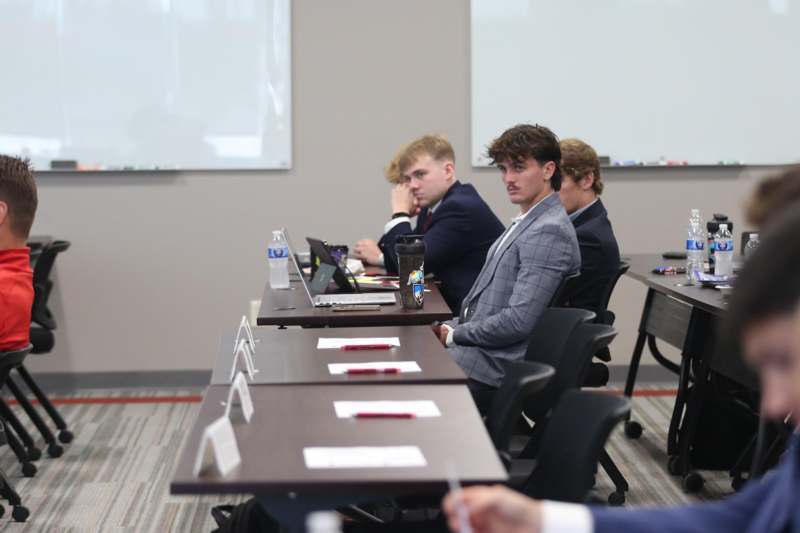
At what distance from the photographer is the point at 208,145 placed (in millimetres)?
6035

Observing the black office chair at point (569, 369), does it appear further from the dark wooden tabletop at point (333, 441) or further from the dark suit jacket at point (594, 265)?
the dark suit jacket at point (594, 265)

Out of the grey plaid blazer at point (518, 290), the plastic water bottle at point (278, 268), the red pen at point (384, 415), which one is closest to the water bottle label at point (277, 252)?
the plastic water bottle at point (278, 268)

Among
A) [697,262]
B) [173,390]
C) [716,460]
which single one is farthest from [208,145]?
[716,460]

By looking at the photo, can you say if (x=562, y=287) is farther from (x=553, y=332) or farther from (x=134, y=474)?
(x=134, y=474)

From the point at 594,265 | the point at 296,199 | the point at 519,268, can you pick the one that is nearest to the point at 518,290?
the point at 519,268

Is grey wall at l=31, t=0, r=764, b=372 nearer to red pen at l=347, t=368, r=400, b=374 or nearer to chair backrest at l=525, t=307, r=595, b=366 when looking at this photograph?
chair backrest at l=525, t=307, r=595, b=366

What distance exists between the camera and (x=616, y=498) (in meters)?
4.09

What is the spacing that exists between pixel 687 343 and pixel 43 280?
2996mm

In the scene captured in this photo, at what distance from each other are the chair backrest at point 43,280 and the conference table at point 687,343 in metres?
2.73

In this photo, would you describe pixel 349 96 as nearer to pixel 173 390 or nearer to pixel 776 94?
pixel 173 390

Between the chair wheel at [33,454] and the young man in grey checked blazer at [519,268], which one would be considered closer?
the young man in grey checked blazer at [519,268]

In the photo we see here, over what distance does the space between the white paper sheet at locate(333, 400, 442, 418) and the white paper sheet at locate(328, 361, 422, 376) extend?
1.13 ft

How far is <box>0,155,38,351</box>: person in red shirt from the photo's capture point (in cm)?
391

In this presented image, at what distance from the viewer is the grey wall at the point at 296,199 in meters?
6.04
